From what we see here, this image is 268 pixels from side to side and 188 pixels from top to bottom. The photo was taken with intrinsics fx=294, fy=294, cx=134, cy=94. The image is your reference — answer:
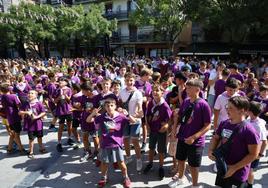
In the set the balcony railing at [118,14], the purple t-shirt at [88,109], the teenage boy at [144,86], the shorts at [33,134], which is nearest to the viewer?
the purple t-shirt at [88,109]

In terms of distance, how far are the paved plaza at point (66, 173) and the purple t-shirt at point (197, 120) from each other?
1153 millimetres

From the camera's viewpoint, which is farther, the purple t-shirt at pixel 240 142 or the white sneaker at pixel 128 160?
the white sneaker at pixel 128 160

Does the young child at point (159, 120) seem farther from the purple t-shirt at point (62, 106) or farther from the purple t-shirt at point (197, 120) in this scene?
the purple t-shirt at point (62, 106)

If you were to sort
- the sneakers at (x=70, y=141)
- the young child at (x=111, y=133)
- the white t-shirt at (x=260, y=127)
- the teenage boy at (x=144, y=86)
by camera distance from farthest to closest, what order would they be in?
the sneakers at (x=70, y=141)
the teenage boy at (x=144, y=86)
the young child at (x=111, y=133)
the white t-shirt at (x=260, y=127)

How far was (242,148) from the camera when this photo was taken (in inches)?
123

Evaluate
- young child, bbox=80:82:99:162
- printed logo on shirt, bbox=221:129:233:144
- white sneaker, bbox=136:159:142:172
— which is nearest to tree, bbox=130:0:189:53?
young child, bbox=80:82:99:162

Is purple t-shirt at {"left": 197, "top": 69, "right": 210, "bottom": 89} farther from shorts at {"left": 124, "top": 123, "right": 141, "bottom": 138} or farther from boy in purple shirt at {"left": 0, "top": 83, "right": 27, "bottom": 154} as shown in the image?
boy in purple shirt at {"left": 0, "top": 83, "right": 27, "bottom": 154}

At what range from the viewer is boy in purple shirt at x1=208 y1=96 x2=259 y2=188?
9.99ft

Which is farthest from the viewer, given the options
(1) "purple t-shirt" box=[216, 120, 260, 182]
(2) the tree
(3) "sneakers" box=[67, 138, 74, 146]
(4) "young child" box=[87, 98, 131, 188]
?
(2) the tree

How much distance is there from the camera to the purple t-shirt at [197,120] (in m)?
4.12

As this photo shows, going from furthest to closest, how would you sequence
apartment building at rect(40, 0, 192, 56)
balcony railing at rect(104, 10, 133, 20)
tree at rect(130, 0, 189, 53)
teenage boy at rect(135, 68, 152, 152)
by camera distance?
balcony railing at rect(104, 10, 133, 20) < apartment building at rect(40, 0, 192, 56) < tree at rect(130, 0, 189, 53) < teenage boy at rect(135, 68, 152, 152)

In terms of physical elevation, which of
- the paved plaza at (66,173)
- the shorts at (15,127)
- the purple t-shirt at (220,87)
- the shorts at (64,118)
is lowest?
the paved plaza at (66,173)

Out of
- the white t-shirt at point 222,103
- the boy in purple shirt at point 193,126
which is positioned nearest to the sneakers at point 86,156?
the boy in purple shirt at point 193,126

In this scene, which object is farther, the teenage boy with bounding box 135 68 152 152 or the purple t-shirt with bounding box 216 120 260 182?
the teenage boy with bounding box 135 68 152 152
